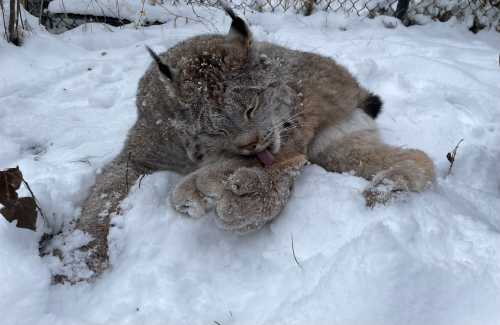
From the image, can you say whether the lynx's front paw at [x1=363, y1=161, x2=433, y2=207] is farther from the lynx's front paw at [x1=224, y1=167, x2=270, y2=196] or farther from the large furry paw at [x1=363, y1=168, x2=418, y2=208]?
the lynx's front paw at [x1=224, y1=167, x2=270, y2=196]

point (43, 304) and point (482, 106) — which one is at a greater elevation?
point (482, 106)

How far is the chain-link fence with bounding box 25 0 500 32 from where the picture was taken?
5039 millimetres

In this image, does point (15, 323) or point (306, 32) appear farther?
point (306, 32)

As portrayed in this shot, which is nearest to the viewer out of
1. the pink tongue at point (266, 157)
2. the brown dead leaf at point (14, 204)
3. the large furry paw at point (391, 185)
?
the brown dead leaf at point (14, 204)

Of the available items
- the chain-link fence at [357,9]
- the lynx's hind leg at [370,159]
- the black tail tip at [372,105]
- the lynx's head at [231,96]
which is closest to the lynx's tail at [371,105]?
the black tail tip at [372,105]

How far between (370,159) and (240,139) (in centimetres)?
80

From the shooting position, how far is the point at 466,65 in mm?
4117

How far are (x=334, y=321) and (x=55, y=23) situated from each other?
476 centimetres

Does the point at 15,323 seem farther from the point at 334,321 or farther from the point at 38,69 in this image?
the point at 38,69

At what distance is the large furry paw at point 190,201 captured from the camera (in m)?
2.34

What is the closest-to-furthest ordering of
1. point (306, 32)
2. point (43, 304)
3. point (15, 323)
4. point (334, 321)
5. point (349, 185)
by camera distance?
point (334, 321) < point (15, 323) < point (43, 304) < point (349, 185) < point (306, 32)

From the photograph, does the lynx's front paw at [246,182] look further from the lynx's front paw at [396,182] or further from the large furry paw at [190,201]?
the lynx's front paw at [396,182]

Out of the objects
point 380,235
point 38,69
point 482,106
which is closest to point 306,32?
point 482,106

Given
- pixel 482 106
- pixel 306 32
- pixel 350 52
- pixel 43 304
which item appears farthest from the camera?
pixel 306 32
